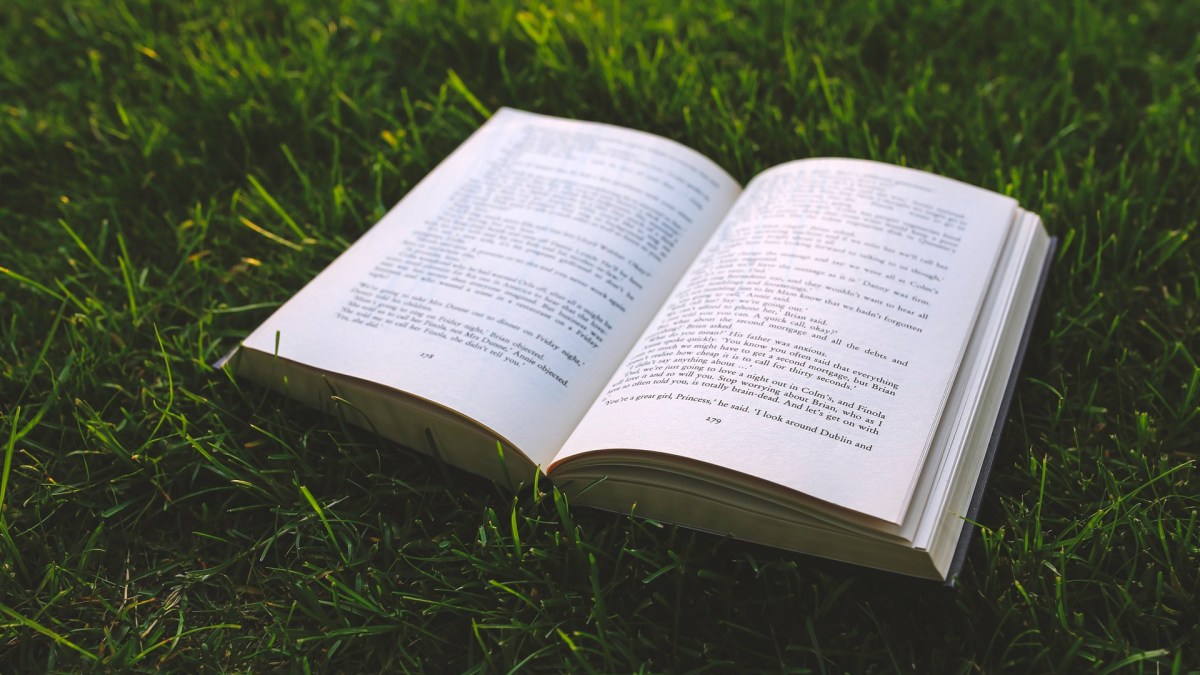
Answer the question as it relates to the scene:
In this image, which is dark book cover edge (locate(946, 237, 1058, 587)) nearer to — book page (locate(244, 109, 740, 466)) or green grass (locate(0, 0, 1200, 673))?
green grass (locate(0, 0, 1200, 673))

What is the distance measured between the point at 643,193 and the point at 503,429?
1.73 ft

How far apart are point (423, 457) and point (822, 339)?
546 mm

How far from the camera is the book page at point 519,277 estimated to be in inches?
44.4

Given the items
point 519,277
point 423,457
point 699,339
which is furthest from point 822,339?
point 423,457

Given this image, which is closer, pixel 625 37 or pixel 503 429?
pixel 503 429

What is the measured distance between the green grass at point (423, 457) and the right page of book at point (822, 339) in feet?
0.46

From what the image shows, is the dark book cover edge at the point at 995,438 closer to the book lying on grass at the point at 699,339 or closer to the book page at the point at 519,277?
the book lying on grass at the point at 699,339

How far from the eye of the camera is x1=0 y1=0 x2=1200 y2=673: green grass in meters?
1.02

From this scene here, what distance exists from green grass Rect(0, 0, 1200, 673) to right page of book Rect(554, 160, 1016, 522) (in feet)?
0.46

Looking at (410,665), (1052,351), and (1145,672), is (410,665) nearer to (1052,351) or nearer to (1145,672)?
(1145,672)

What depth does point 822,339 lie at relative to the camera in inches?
→ 43.2

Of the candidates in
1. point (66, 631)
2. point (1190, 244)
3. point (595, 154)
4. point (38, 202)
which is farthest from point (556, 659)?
point (38, 202)

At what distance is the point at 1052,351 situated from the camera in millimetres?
1297

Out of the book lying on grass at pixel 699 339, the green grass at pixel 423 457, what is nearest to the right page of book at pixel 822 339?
the book lying on grass at pixel 699 339
